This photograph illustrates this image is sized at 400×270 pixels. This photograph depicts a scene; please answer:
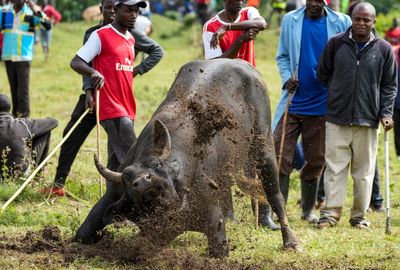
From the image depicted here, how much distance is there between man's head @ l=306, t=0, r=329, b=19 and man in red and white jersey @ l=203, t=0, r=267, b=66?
72 centimetres

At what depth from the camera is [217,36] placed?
9.20 meters

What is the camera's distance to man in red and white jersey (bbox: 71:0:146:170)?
9516 millimetres

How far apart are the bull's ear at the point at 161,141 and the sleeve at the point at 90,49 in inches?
90.0

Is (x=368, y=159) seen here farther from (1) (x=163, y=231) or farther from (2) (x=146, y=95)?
(2) (x=146, y=95)

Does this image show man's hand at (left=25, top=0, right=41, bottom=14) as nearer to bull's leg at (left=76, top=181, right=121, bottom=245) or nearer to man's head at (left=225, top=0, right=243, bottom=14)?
man's head at (left=225, top=0, right=243, bottom=14)

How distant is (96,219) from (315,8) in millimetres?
3564

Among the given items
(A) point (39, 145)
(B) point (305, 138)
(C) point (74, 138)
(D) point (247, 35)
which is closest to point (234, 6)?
(D) point (247, 35)

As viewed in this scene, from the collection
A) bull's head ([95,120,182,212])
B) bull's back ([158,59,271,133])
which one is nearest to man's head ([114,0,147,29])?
bull's back ([158,59,271,133])

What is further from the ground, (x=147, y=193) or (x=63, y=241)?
(x=147, y=193)

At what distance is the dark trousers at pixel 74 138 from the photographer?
10352mm

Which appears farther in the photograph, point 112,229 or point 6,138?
point 6,138

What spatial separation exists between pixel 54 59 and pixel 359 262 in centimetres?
1796

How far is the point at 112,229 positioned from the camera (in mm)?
8508

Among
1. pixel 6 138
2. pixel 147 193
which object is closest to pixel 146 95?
pixel 6 138
